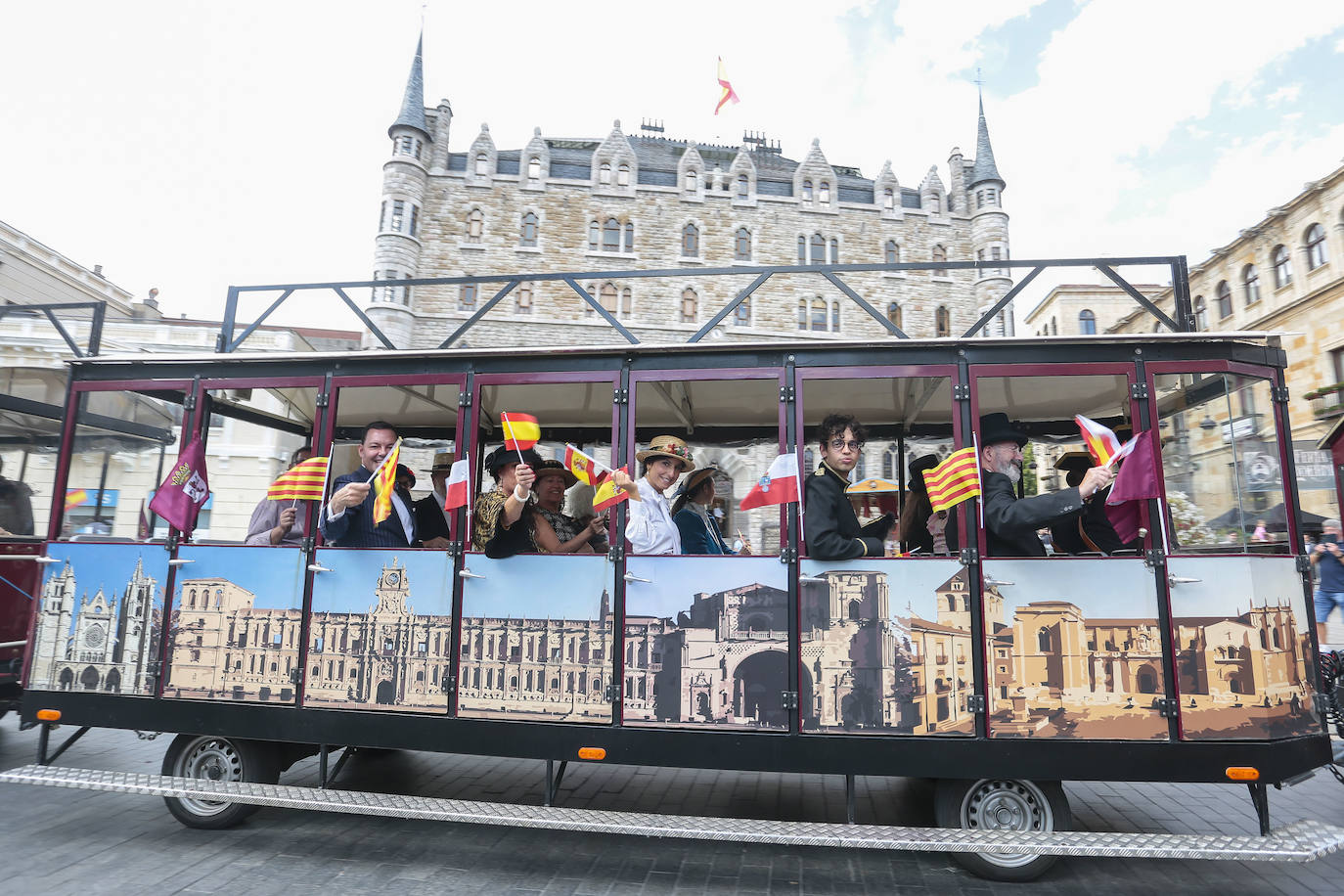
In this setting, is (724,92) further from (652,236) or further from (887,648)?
(887,648)

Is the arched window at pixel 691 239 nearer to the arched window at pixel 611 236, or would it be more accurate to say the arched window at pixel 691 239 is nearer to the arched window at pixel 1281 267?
the arched window at pixel 611 236

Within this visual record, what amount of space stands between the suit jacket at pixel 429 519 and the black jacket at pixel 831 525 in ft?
10.3

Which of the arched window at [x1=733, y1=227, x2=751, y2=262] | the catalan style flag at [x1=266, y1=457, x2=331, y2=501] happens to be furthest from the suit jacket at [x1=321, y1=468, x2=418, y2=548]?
the arched window at [x1=733, y1=227, x2=751, y2=262]

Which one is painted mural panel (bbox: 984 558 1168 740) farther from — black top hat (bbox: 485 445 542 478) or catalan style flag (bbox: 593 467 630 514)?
black top hat (bbox: 485 445 542 478)

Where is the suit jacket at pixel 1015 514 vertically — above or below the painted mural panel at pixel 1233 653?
above

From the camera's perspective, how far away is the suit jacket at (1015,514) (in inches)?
145

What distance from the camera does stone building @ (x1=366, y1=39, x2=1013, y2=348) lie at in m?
38.5

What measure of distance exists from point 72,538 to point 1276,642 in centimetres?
762

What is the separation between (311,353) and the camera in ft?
15.2

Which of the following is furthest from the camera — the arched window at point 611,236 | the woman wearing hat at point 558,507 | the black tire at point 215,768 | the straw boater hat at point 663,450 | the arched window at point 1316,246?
the arched window at point 611,236

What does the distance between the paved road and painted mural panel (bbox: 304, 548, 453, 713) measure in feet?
3.13

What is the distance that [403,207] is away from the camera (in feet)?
129

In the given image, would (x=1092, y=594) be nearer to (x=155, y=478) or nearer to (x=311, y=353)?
(x=311, y=353)

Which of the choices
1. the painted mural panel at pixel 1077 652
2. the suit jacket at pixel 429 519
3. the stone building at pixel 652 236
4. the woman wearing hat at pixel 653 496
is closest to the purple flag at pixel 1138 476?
the painted mural panel at pixel 1077 652
